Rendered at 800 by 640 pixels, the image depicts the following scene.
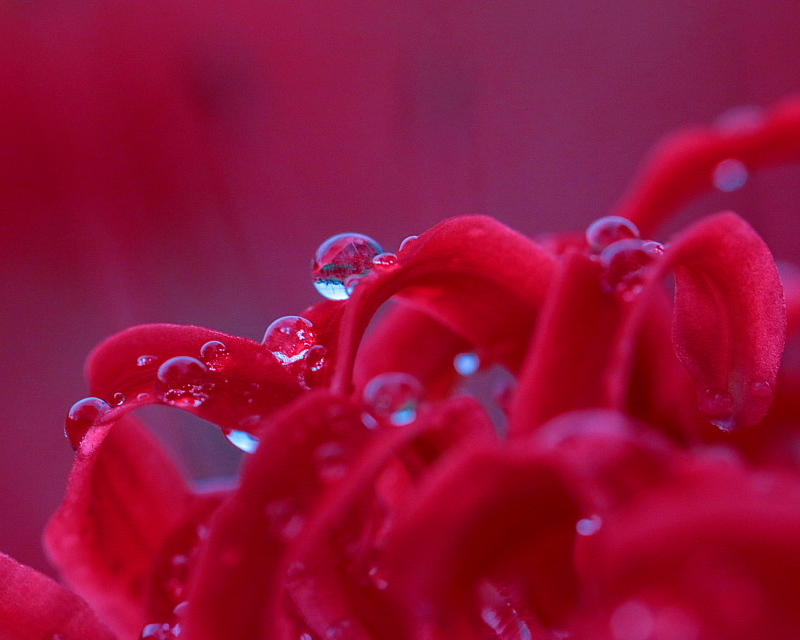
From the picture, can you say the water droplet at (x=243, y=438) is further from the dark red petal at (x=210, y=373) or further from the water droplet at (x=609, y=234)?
the water droplet at (x=609, y=234)

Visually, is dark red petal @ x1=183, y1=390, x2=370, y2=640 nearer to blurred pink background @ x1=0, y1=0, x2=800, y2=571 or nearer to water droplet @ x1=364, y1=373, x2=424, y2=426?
water droplet @ x1=364, y1=373, x2=424, y2=426

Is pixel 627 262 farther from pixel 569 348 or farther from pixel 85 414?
pixel 85 414

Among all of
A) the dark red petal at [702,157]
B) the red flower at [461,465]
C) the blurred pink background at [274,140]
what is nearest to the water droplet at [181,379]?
the red flower at [461,465]

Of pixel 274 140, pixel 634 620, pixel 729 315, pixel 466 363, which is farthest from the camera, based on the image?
pixel 274 140

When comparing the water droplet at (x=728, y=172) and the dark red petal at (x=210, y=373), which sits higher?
the dark red petal at (x=210, y=373)

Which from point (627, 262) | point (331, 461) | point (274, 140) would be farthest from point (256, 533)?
point (274, 140)
